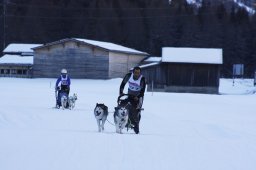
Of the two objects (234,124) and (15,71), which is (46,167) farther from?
(15,71)

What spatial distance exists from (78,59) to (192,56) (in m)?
15.9

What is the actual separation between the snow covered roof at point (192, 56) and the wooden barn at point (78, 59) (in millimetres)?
10648

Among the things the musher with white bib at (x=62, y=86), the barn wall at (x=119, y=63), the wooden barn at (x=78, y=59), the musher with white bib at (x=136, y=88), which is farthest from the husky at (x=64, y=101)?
the barn wall at (x=119, y=63)

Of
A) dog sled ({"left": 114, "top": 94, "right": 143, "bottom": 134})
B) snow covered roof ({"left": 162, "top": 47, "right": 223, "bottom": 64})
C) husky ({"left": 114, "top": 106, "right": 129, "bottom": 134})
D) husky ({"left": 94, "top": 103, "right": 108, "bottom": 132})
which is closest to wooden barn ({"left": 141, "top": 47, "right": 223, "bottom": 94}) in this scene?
snow covered roof ({"left": 162, "top": 47, "right": 223, "bottom": 64})

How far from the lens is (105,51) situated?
58969mm

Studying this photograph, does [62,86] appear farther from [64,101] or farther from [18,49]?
[18,49]

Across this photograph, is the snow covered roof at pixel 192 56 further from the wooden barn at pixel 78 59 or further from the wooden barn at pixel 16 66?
the wooden barn at pixel 16 66

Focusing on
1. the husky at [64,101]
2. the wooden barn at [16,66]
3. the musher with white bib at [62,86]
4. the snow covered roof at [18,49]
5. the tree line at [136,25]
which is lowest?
the husky at [64,101]

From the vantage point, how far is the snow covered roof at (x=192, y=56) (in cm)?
4806

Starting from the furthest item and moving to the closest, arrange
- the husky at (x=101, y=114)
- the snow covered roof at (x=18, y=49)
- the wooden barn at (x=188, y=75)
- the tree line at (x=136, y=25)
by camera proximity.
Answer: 1. the tree line at (x=136, y=25)
2. the snow covered roof at (x=18, y=49)
3. the wooden barn at (x=188, y=75)
4. the husky at (x=101, y=114)

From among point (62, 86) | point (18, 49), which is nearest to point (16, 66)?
point (18, 49)

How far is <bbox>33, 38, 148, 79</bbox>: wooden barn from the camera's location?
5922 centimetres

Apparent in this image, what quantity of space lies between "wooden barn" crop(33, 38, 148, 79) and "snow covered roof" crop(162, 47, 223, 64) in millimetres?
10648

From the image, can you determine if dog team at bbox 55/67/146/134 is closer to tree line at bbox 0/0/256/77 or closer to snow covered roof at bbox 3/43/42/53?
snow covered roof at bbox 3/43/42/53
